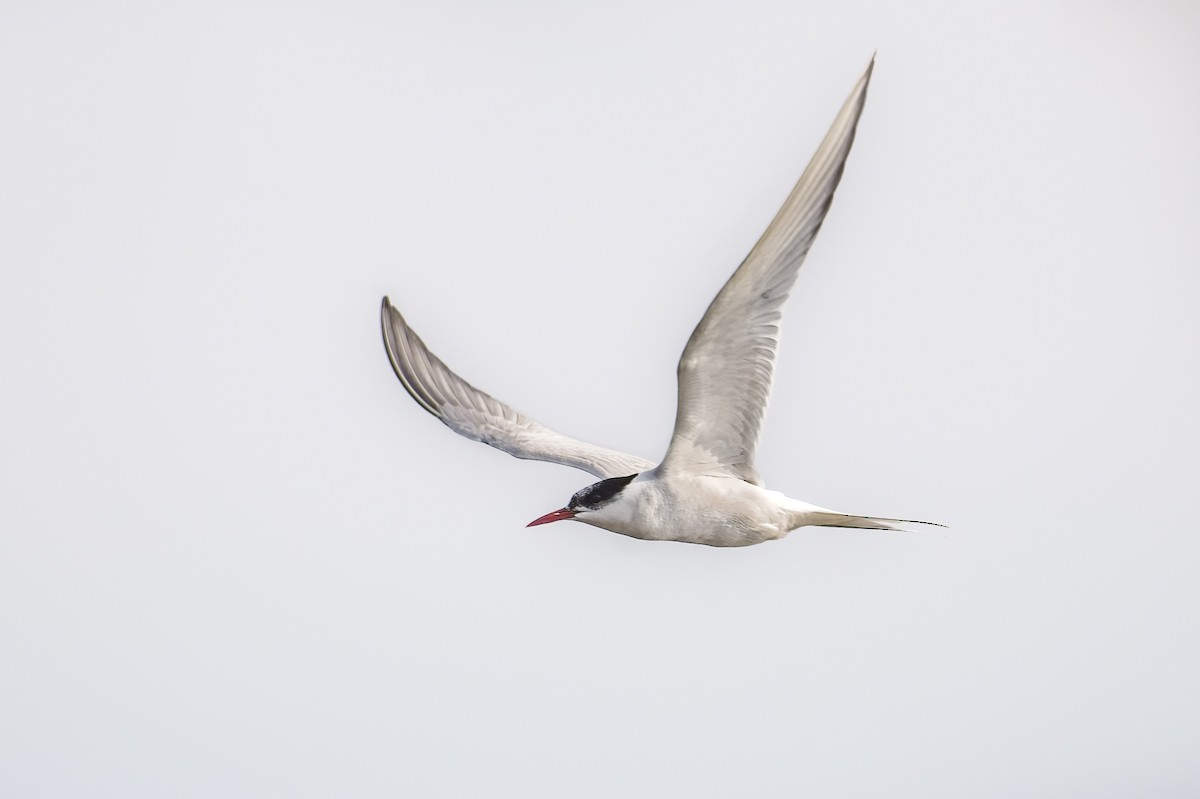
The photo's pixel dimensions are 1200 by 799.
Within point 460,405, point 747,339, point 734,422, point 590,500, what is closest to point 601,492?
point 590,500

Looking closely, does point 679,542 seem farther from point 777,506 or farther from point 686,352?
point 686,352

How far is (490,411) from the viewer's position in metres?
12.3

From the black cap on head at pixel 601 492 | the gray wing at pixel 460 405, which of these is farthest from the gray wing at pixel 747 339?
the gray wing at pixel 460 405

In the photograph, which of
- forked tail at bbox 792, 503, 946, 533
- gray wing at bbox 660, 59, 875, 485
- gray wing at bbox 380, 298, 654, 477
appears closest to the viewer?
gray wing at bbox 660, 59, 875, 485

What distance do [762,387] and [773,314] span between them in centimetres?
55

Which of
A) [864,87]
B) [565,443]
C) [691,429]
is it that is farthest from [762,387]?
[565,443]

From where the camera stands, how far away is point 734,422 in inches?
368

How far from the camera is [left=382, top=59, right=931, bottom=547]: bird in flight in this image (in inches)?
321

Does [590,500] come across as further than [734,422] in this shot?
Yes

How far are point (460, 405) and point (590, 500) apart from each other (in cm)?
287

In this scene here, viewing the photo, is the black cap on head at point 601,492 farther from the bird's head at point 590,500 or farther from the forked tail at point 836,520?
the forked tail at point 836,520

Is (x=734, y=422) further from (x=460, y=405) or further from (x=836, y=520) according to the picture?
(x=460, y=405)

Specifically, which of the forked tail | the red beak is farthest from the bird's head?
the forked tail

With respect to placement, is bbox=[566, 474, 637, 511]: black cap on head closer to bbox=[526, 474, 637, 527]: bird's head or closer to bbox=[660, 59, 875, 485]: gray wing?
bbox=[526, 474, 637, 527]: bird's head
